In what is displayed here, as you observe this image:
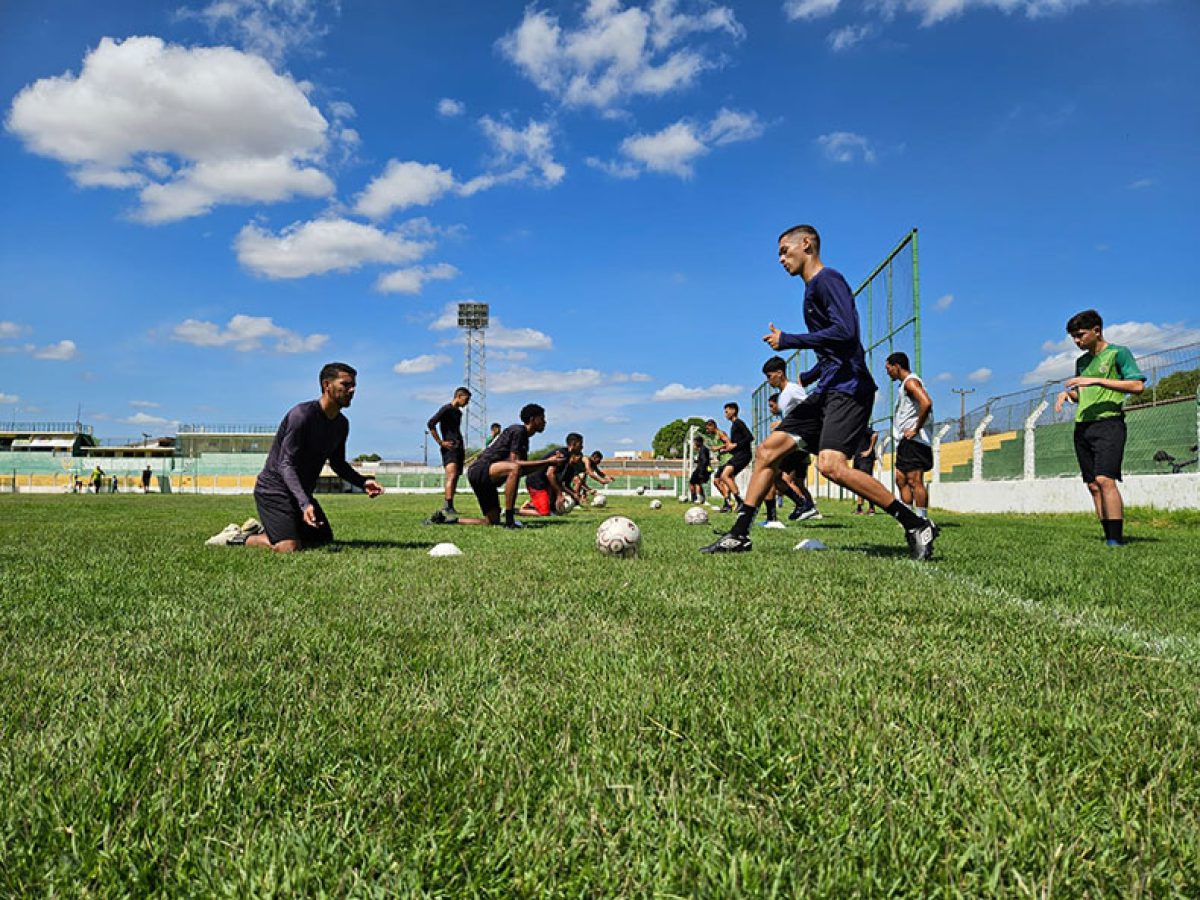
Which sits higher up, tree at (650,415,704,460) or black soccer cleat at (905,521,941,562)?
tree at (650,415,704,460)

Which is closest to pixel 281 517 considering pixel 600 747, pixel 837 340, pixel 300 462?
pixel 300 462

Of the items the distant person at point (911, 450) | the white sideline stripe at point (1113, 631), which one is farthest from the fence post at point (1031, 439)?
the white sideline stripe at point (1113, 631)

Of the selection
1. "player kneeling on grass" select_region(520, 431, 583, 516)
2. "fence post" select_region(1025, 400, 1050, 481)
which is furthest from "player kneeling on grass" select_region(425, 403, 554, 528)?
"fence post" select_region(1025, 400, 1050, 481)

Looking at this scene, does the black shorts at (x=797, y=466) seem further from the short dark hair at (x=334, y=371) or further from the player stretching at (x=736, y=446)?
the short dark hair at (x=334, y=371)

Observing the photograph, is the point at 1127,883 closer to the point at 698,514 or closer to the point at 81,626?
the point at 81,626

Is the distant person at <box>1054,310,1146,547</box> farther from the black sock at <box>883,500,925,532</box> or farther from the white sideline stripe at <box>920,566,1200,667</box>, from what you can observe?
the white sideline stripe at <box>920,566,1200,667</box>

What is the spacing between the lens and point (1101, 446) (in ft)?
24.1

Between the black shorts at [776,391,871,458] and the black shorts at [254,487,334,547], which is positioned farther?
the black shorts at [254,487,334,547]

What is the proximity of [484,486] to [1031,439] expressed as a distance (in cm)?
1119

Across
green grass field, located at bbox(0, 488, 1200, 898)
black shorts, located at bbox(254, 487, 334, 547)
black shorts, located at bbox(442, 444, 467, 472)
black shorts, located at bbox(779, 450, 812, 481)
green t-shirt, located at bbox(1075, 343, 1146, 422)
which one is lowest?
green grass field, located at bbox(0, 488, 1200, 898)

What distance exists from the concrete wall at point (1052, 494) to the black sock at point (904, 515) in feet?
27.4

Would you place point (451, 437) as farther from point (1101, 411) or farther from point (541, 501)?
point (1101, 411)

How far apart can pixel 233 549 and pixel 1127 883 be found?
6715 millimetres

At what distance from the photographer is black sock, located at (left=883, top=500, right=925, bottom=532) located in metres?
5.65
